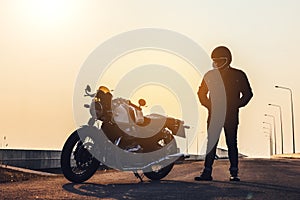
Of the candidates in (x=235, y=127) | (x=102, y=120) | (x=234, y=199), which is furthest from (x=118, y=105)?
(x=234, y=199)

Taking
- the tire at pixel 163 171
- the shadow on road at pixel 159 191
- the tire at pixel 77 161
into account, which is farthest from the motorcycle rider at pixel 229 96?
the tire at pixel 77 161

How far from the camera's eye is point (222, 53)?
10141 millimetres

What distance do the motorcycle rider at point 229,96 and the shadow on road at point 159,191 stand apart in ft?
3.58

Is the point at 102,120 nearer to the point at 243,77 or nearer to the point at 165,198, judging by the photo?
the point at 243,77

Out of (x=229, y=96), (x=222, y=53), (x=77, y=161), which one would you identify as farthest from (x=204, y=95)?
(x=77, y=161)

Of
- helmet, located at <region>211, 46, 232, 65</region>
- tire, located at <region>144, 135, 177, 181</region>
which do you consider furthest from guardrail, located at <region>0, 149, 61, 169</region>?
helmet, located at <region>211, 46, 232, 65</region>

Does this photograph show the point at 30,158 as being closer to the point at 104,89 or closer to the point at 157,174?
the point at 157,174

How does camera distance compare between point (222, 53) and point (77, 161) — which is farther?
point (222, 53)

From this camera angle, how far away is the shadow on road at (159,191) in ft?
24.5

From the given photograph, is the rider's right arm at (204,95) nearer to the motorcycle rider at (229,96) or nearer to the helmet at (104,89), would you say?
the motorcycle rider at (229,96)

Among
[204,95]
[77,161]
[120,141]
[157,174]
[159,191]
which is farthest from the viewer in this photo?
[157,174]

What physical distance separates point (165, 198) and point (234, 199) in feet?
2.58

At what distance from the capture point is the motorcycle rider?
10.2m

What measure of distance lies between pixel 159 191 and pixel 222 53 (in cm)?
296
